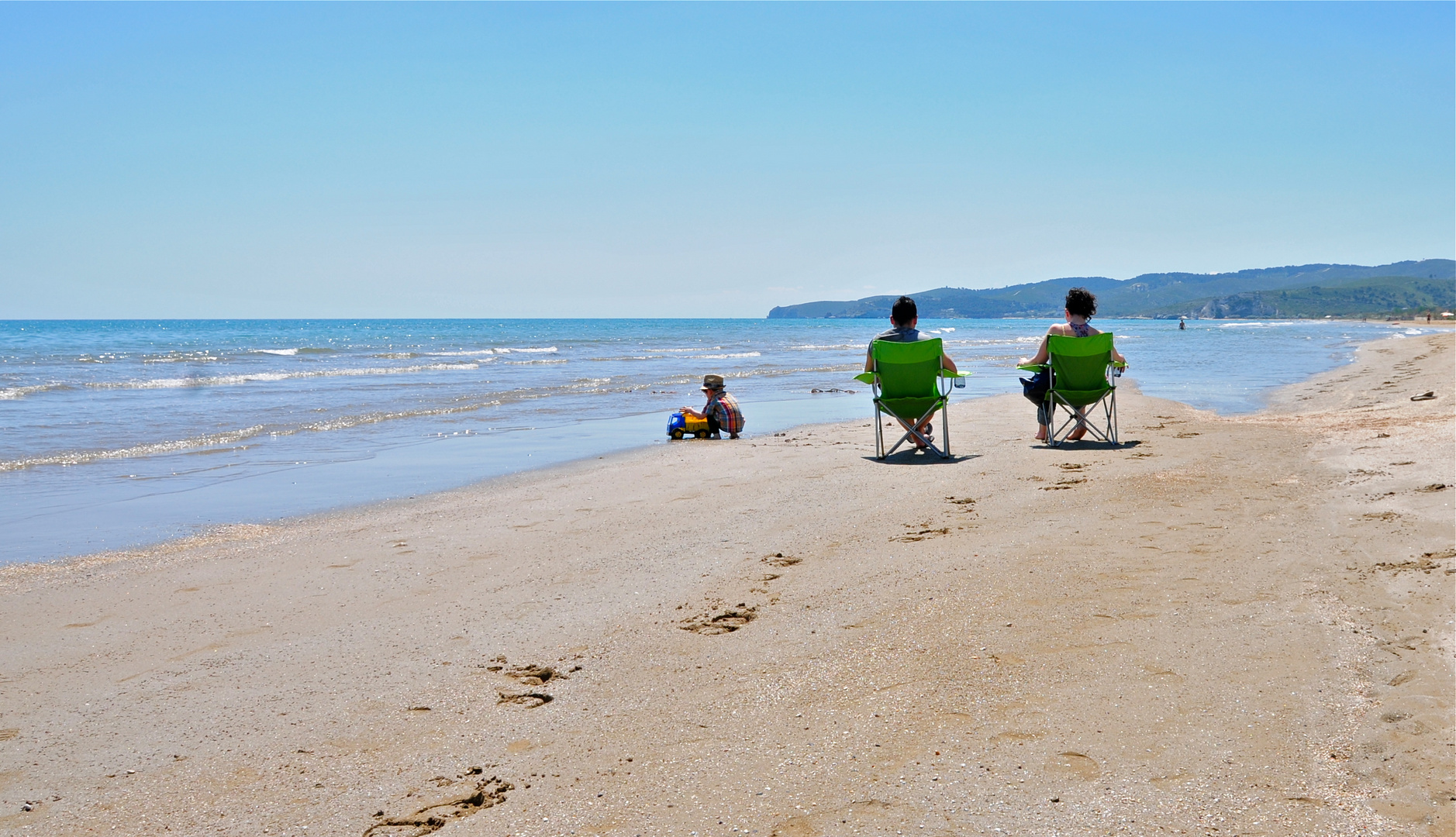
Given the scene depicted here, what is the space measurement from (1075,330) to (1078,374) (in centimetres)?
57

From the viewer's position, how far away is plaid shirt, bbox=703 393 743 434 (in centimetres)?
1085

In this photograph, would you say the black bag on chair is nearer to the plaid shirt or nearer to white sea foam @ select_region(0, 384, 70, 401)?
the plaid shirt

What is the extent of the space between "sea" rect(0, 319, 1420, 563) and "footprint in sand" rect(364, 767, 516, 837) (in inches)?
173

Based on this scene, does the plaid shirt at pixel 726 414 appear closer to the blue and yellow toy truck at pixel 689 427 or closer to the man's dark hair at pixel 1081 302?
the blue and yellow toy truck at pixel 689 427

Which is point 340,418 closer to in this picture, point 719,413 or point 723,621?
point 719,413

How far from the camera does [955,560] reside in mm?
4547

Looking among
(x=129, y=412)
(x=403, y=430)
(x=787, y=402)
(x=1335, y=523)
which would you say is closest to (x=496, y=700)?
(x=1335, y=523)

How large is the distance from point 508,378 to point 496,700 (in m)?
21.2

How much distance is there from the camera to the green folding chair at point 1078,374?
8.88m

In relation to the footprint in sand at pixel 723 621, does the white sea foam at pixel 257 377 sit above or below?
above

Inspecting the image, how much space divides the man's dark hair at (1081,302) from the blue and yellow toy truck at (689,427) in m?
4.06

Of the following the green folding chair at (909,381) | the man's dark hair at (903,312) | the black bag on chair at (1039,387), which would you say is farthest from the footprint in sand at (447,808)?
the black bag on chair at (1039,387)

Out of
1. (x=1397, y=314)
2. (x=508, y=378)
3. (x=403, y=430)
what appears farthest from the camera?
(x=1397, y=314)

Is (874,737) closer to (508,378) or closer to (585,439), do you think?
(585,439)
